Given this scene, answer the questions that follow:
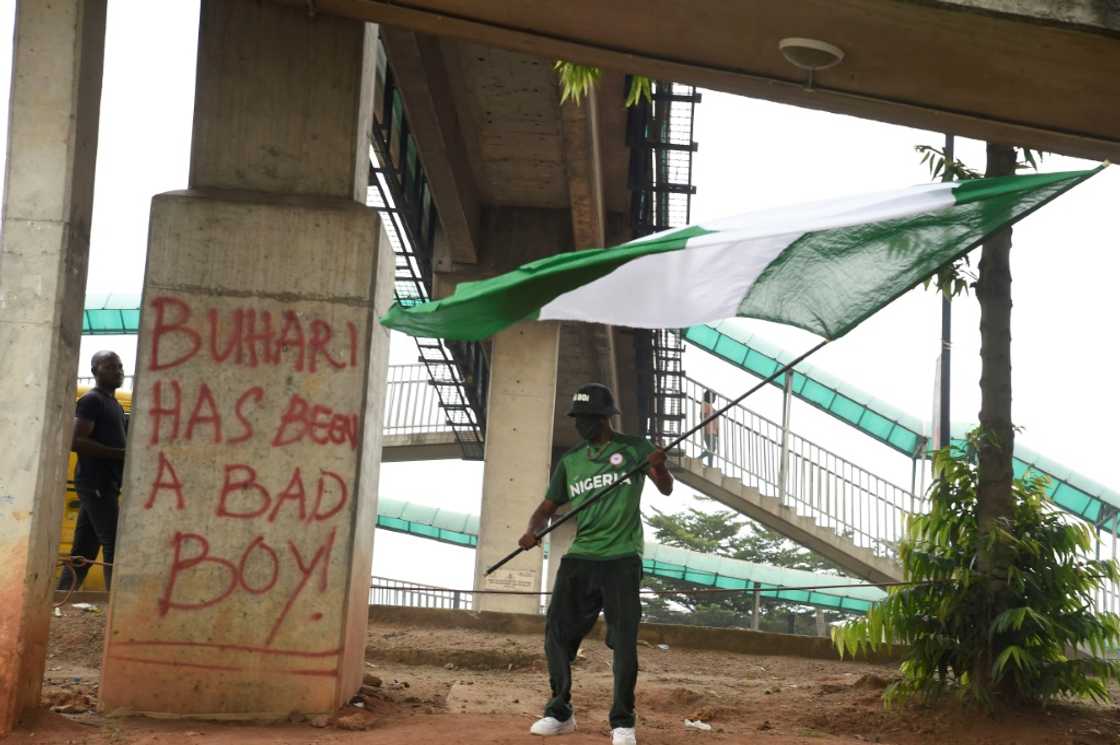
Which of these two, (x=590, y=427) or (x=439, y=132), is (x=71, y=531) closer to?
(x=439, y=132)

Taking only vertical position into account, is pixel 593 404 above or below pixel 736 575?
above

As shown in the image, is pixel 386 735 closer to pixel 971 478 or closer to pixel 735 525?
pixel 971 478

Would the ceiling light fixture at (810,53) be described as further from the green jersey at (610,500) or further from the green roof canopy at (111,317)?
the green roof canopy at (111,317)

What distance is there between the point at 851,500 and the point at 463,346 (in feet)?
27.6

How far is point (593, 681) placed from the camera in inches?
444

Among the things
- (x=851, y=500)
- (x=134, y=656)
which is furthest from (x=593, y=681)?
(x=851, y=500)

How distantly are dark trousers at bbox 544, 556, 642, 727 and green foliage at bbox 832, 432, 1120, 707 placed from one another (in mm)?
2771

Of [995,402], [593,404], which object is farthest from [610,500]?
[995,402]

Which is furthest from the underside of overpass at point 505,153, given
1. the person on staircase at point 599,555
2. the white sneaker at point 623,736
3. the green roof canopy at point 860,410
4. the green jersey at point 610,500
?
the green roof canopy at point 860,410

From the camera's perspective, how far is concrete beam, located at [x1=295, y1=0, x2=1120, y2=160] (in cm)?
784

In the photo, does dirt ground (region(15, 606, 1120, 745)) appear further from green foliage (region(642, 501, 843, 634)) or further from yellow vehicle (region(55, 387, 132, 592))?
green foliage (region(642, 501, 843, 634))

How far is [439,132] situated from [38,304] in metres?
10.3

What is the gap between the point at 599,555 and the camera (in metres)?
8.01

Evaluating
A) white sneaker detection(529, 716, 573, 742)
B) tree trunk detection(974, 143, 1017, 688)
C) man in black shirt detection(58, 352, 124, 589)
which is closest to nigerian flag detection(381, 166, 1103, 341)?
white sneaker detection(529, 716, 573, 742)
